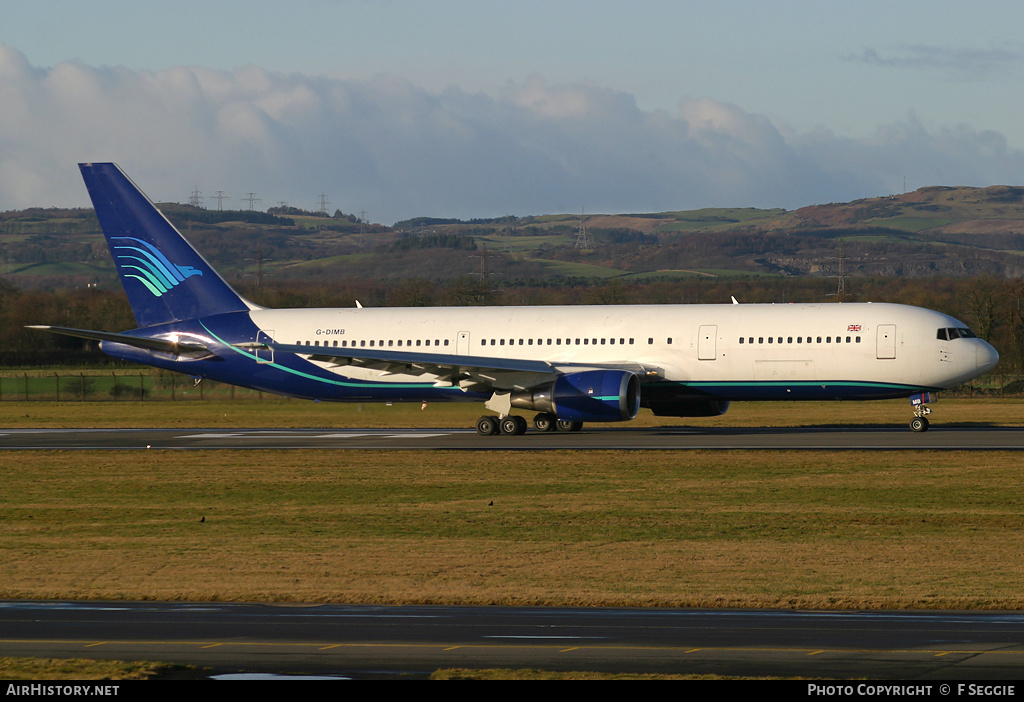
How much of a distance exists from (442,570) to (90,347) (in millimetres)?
73059

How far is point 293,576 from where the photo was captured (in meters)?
17.8

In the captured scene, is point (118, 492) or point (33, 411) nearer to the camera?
point (118, 492)

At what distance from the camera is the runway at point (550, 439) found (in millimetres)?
36281

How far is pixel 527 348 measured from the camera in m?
43.4

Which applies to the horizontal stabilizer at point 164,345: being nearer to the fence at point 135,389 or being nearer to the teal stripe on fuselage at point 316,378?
the teal stripe on fuselage at point 316,378

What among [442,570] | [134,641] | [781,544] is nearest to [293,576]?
[442,570]

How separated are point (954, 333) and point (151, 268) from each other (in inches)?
1190

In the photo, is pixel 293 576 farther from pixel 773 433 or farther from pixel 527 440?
pixel 773 433

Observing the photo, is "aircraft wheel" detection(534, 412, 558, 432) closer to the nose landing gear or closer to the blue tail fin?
the nose landing gear

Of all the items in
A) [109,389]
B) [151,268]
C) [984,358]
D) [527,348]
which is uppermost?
[151,268]

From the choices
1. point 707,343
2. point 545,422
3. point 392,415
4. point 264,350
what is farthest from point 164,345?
point 707,343

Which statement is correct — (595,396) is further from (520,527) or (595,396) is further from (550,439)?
(520,527)

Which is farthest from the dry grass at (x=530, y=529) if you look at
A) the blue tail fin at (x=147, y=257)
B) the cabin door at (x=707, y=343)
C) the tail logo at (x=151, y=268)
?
the tail logo at (x=151, y=268)
